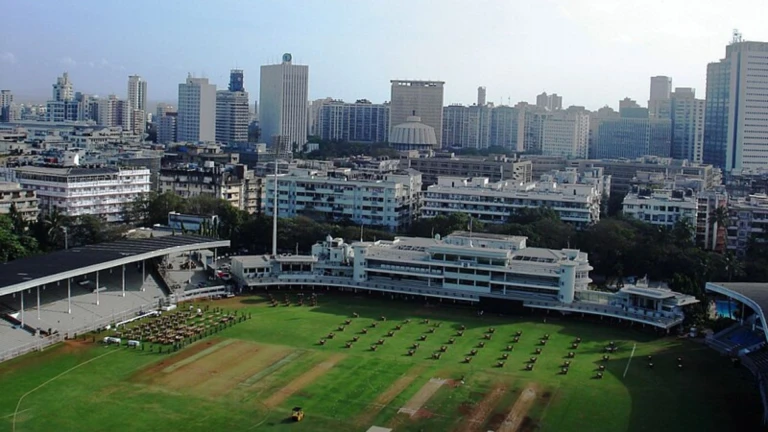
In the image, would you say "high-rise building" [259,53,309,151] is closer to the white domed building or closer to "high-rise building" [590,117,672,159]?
the white domed building

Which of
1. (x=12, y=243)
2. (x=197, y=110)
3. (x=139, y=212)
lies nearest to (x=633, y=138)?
(x=197, y=110)

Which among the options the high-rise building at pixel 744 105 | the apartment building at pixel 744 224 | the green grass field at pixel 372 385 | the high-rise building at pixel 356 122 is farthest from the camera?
the high-rise building at pixel 356 122

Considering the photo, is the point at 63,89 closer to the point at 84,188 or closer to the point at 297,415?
the point at 84,188

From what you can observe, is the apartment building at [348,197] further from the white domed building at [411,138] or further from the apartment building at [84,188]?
the white domed building at [411,138]

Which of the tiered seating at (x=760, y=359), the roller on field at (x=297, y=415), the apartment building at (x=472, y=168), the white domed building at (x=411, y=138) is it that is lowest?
the roller on field at (x=297, y=415)

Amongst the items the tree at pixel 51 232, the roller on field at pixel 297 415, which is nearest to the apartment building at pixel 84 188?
the tree at pixel 51 232

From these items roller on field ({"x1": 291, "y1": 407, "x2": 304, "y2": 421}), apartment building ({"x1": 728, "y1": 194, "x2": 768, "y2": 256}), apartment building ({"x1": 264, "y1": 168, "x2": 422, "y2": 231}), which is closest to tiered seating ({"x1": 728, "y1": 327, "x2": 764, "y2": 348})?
roller on field ({"x1": 291, "y1": 407, "x2": 304, "y2": 421})

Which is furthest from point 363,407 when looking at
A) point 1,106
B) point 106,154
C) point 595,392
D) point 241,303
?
point 1,106
